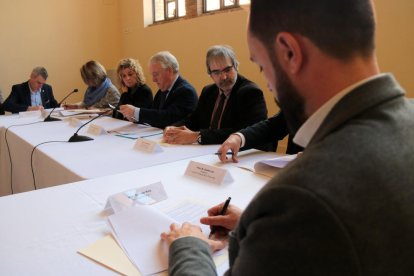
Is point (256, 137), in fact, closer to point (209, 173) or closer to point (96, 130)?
point (209, 173)

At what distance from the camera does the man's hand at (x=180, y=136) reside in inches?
82.0

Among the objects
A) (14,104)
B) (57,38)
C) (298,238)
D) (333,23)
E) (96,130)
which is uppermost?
(57,38)

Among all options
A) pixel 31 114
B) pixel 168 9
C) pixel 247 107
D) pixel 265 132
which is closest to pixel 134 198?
pixel 265 132

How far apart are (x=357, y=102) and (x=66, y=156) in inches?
63.6

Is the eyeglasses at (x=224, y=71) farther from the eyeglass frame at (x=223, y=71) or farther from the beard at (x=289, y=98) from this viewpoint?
the beard at (x=289, y=98)

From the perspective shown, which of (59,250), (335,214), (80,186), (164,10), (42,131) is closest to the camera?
(335,214)

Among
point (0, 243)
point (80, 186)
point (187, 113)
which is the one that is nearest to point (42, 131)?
point (187, 113)

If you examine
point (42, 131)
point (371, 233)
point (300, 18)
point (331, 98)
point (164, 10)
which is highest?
point (164, 10)

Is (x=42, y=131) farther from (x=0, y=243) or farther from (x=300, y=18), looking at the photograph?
(x=300, y=18)

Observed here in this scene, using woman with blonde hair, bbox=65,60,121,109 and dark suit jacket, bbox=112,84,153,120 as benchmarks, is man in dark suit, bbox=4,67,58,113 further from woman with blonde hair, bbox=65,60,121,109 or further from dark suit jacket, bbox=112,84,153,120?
dark suit jacket, bbox=112,84,153,120

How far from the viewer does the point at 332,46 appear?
50cm

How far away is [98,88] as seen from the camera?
4246 millimetres

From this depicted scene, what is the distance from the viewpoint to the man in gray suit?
16.6 inches

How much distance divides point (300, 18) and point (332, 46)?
0.06 meters
